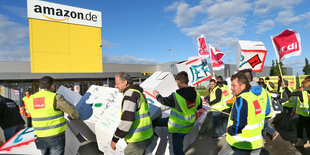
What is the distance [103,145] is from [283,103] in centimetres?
581

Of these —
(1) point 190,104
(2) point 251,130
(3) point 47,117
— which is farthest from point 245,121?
(3) point 47,117

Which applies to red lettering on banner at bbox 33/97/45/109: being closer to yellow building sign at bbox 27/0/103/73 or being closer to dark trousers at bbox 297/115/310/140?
dark trousers at bbox 297/115/310/140

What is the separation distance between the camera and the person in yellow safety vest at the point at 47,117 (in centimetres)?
267

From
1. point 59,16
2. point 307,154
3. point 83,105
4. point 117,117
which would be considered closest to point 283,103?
point 307,154

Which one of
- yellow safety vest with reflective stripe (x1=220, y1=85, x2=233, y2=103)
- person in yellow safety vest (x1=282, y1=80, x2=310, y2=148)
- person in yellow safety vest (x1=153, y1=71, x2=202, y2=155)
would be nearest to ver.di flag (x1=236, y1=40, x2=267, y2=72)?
yellow safety vest with reflective stripe (x1=220, y1=85, x2=233, y2=103)

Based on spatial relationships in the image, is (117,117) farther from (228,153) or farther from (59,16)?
(59,16)

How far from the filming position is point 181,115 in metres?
2.93

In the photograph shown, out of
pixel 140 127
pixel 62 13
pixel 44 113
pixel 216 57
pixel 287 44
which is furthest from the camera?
pixel 62 13

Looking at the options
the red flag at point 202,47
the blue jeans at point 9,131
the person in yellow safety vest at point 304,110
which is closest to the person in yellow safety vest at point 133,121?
the blue jeans at point 9,131

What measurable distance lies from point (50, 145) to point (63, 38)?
51.4 feet

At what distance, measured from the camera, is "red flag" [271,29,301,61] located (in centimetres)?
459

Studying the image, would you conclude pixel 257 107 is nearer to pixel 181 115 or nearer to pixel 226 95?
pixel 181 115

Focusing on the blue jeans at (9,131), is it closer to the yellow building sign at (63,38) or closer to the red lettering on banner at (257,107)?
the red lettering on banner at (257,107)

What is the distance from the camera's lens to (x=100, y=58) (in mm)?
18109
